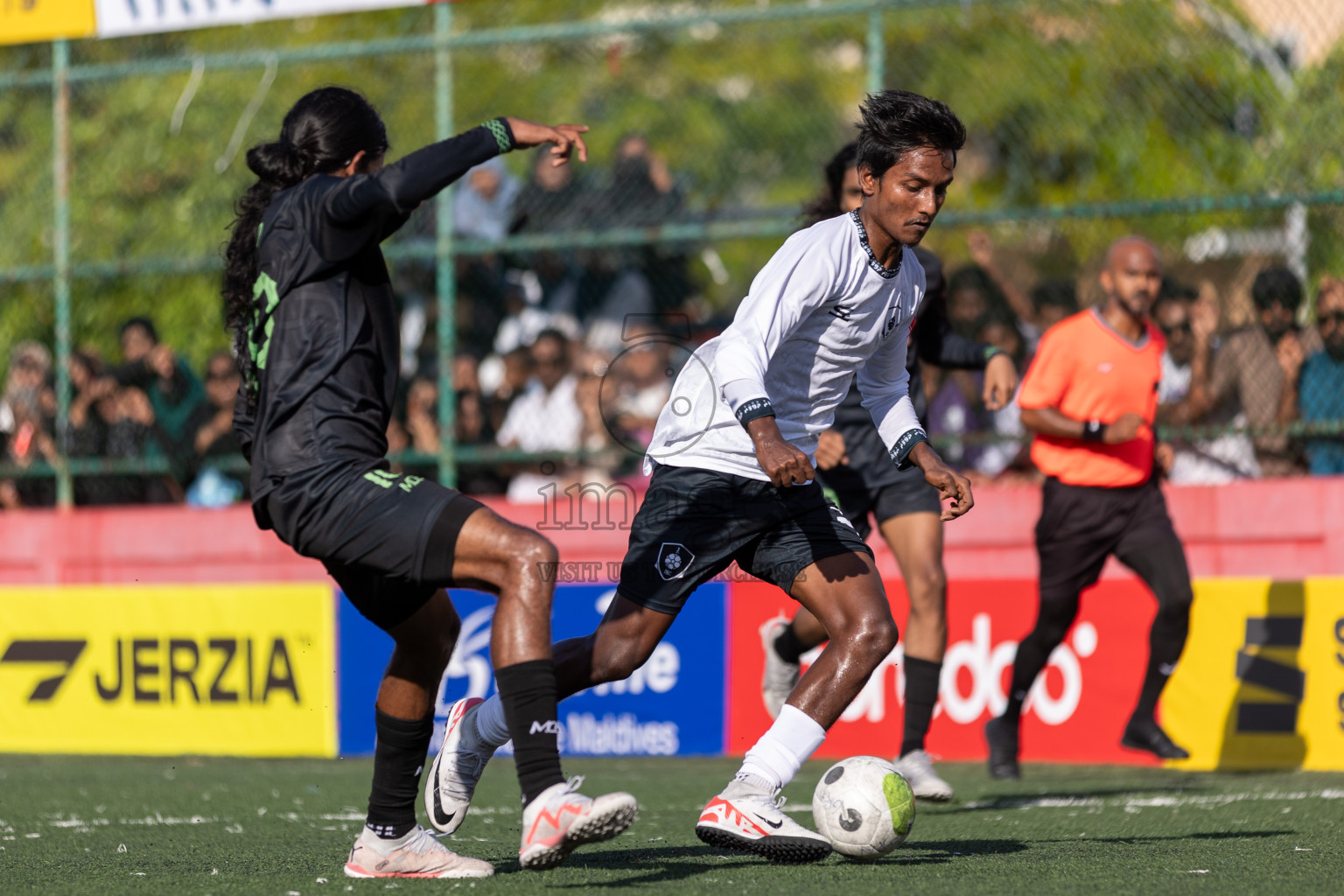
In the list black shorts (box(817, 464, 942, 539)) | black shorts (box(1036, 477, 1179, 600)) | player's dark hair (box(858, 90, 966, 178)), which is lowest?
black shorts (box(1036, 477, 1179, 600))

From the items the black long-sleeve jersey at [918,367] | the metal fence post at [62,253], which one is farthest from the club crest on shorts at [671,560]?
the metal fence post at [62,253]

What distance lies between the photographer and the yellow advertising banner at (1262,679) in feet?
27.0

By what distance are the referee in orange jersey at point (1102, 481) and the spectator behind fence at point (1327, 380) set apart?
1509 millimetres

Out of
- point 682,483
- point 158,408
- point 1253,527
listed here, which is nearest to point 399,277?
point 158,408

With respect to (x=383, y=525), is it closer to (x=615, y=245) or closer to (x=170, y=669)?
(x=615, y=245)

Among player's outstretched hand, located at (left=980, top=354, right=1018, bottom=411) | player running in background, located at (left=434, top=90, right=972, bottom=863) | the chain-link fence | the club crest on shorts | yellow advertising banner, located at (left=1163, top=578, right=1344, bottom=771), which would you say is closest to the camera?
player running in background, located at (left=434, top=90, right=972, bottom=863)

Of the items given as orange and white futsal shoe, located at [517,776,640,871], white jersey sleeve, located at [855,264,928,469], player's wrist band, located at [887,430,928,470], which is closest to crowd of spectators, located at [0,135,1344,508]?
white jersey sleeve, located at [855,264,928,469]

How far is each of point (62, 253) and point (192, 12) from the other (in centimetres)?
179

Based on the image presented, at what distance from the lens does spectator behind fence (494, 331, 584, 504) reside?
33.7 feet

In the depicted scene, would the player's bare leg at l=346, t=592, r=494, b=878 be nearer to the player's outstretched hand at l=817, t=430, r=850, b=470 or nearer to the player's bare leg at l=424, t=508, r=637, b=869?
the player's bare leg at l=424, t=508, r=637, b=869

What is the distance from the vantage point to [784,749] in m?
4.91

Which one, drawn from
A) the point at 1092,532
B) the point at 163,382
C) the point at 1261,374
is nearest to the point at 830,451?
the point at 1092,532

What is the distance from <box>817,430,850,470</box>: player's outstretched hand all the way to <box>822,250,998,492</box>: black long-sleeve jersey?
4.6 inches

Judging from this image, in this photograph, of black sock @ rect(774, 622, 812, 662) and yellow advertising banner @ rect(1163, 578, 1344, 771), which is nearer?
black sock @ rect(774, 622, 812, 662)
